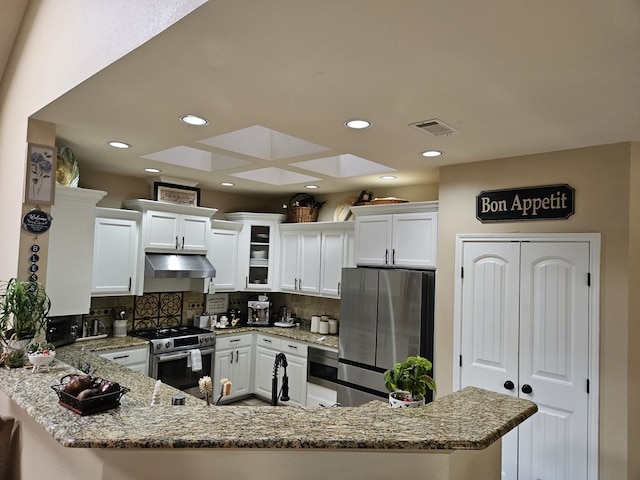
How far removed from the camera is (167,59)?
1.74m

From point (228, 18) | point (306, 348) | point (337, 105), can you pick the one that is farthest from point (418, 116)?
point (306, 348)

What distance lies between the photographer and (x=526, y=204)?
9.91ft

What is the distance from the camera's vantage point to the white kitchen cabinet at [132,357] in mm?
3877

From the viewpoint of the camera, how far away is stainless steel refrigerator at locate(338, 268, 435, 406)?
3.56 meters

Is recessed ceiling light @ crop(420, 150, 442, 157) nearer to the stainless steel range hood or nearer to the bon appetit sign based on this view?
the bon appetit sign

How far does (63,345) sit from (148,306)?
3.75 feet

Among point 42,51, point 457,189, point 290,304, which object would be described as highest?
point 42,51

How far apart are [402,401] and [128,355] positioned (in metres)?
3.05

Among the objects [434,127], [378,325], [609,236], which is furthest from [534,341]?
[434,127]

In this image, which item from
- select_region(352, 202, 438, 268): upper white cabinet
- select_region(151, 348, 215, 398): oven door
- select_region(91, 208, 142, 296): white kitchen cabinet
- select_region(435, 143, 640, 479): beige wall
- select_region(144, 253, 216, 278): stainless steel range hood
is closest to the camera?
select_region(435, 143, 640, 479): beige wall

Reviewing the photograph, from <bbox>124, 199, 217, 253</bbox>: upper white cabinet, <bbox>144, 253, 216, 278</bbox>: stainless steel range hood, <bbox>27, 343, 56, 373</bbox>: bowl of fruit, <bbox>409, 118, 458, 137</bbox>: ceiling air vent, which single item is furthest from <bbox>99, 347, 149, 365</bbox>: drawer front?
<bbox>409, 118, 458, 137</bbox>: ceiling air vent

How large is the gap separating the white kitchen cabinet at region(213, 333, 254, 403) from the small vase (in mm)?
3232

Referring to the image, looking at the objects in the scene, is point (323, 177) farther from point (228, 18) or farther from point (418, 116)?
point (228, 18)

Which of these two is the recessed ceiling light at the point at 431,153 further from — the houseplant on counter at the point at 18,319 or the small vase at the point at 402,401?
the houseplant on counter at the point at 18,319
